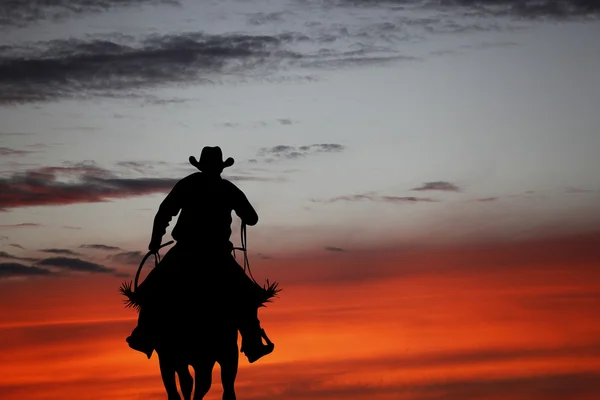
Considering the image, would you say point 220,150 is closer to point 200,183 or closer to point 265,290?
point 200,183

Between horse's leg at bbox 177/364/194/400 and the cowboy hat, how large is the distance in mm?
3317

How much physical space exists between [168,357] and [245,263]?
209cm

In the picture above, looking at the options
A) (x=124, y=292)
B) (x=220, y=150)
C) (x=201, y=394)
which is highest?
(x=220, y=150)

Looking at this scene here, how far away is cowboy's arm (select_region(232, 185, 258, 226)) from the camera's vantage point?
94.0 ft

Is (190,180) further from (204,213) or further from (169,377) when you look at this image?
(169,377)

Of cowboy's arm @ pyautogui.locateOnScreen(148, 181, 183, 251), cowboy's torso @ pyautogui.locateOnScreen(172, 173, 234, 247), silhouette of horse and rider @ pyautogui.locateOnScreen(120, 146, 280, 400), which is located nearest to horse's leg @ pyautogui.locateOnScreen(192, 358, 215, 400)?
silhouette of horse and rider @ pyautogui.locateOnScreen(120, 146, 280, 400)

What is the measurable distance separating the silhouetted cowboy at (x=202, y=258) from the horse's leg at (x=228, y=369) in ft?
0.99

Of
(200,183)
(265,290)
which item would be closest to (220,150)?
(200,183)

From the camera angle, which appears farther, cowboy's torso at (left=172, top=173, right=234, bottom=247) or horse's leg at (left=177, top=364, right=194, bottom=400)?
cowboy's torso at (left=172, top=173, right=234, bottom=247)

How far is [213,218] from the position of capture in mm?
28375

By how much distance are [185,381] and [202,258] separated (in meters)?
2.03

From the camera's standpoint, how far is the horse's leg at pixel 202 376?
2800cm

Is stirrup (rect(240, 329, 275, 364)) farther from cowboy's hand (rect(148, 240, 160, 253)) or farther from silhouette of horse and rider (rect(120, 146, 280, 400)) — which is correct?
cowboy's hand (rect(148, 240, 160, 253))

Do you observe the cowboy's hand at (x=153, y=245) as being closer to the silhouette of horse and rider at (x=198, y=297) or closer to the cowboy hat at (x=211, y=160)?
the silhouette of horse and rider at (x=198, y=297)
